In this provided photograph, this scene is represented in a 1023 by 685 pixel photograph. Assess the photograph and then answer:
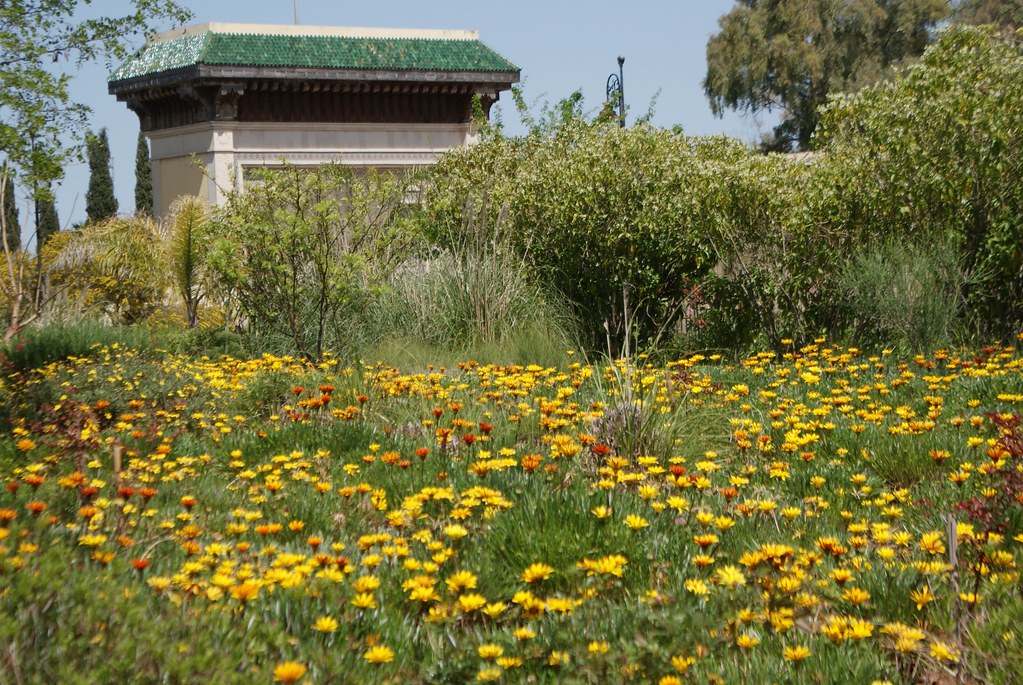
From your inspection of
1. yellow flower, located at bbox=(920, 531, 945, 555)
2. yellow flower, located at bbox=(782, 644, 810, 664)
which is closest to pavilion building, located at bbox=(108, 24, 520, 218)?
yellow flower, located at bbox=(920, 531, 945, 555)

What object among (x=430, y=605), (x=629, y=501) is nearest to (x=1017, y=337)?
(x=629, y=501)

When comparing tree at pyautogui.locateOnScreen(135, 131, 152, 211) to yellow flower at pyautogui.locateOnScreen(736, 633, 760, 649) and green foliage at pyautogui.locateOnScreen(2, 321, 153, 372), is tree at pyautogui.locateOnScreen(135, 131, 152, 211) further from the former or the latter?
yellow flower at pyautogui.locateOnScreen(736, 633, 760, 649)

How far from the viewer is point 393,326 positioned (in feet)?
34.2

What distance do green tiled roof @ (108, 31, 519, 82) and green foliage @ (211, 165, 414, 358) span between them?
50.7 feet

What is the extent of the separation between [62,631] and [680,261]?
10.1 m

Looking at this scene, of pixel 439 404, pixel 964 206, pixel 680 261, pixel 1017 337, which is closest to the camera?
pixel 439 404

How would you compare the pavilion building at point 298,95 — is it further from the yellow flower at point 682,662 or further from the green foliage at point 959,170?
the yellow flower at point 682,662

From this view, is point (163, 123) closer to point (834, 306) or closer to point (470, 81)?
point (470, 81)

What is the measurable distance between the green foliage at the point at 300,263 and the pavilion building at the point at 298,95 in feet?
50.1

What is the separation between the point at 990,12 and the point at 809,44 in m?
5.94

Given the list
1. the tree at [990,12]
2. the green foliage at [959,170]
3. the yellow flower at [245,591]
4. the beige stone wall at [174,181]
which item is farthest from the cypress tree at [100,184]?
the yellow flower at [245,591]

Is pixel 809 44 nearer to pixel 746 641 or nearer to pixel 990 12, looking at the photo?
pixel 990 12

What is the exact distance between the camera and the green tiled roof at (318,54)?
25.7 metres

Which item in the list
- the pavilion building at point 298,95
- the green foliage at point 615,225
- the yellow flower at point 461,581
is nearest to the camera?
the yellow flower at point 461,581
